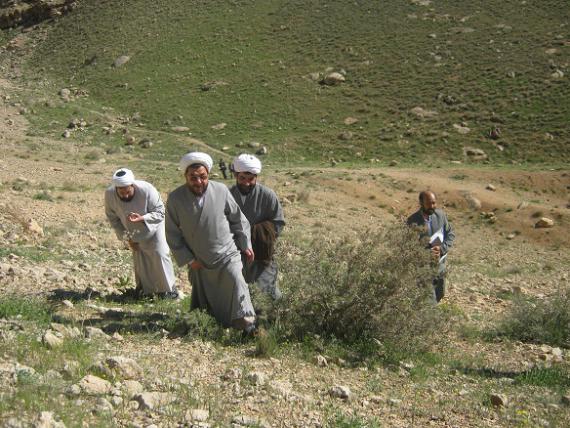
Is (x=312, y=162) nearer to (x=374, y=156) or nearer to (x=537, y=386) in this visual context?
(x=374, y=156)

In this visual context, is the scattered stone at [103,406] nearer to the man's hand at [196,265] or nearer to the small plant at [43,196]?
the man's hand at [196,265]

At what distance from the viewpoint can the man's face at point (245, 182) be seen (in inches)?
207

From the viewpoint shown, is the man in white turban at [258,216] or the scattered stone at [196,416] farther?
the man in white turban at [258,216]

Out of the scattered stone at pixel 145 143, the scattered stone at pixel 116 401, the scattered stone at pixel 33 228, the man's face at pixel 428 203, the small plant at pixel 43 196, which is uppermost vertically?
the scattered stone at pixel 116 401

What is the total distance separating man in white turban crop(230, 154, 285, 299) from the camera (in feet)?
17.4

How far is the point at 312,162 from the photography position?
23.6 meters

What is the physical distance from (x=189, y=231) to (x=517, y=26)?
30.9m

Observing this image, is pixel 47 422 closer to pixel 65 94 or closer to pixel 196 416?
pixel 196 416

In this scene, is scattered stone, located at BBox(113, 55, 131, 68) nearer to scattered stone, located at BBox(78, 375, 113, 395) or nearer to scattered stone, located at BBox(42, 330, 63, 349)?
scattered stone, located at BBox(42, 330, 63, 349)

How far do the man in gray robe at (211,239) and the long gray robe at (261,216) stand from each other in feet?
0.95

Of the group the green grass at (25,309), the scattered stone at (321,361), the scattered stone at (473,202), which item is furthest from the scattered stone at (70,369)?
the scattered stone at (473,202)

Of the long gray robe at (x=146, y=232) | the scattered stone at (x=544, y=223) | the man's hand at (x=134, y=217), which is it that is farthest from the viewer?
the scattered stone at (x=544, y=223)

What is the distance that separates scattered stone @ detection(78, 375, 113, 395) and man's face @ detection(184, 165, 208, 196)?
162cm

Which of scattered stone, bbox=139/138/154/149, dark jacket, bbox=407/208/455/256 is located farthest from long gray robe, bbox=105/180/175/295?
→ scattered stone, bbox=139/138/154/149
